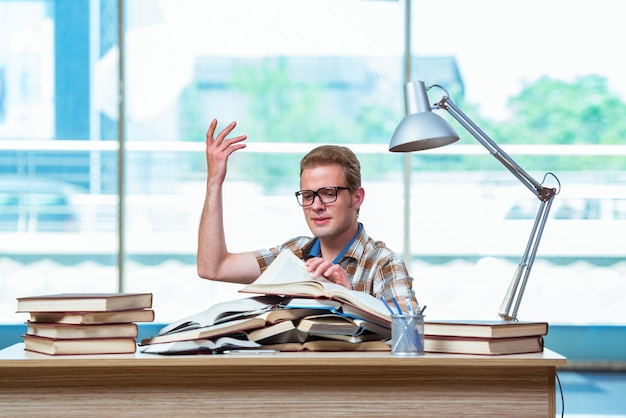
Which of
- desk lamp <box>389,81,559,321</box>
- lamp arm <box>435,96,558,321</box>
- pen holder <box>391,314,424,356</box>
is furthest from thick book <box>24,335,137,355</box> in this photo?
lamp arm <box>435,96,558,321</box>

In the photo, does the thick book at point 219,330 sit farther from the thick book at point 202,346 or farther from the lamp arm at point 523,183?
the lamp arm at point 523,183

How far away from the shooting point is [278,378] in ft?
5.48

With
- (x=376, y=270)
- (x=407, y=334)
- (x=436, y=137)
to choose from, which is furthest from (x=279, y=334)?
(x=436, y=137)

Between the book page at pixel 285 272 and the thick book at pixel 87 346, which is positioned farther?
the book page at pixel 285 272

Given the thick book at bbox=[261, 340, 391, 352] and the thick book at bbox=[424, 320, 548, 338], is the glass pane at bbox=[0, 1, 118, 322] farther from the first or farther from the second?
the thick book at bbox=[424, 320, 548, 338]

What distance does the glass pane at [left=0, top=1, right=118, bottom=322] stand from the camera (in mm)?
5293

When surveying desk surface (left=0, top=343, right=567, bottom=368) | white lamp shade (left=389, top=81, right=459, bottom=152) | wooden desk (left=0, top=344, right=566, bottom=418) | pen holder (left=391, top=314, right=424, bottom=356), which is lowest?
wooden desk (left=0, top=344, right=566, bottom=418)

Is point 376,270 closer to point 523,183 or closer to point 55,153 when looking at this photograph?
point 523,183

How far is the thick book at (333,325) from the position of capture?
1742mm

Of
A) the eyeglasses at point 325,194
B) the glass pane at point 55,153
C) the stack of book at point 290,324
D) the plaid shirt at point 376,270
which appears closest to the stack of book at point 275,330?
the stack of book at point 290,324

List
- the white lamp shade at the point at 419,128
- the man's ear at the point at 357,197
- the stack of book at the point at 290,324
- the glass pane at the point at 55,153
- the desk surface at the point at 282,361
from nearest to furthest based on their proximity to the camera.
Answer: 1. the desk surface at the point at 282,361
2. the stack of book at the point at 290,324
3. the white lamp shade at the point at 419,128
4. the man's ear at the point at 357,197
5. the glass pane at the point at 55,153

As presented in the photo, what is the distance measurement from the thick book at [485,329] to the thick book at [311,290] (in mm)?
95

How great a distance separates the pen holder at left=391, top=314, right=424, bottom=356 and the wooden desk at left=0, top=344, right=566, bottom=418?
3 centimetres

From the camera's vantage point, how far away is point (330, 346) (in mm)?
1758
